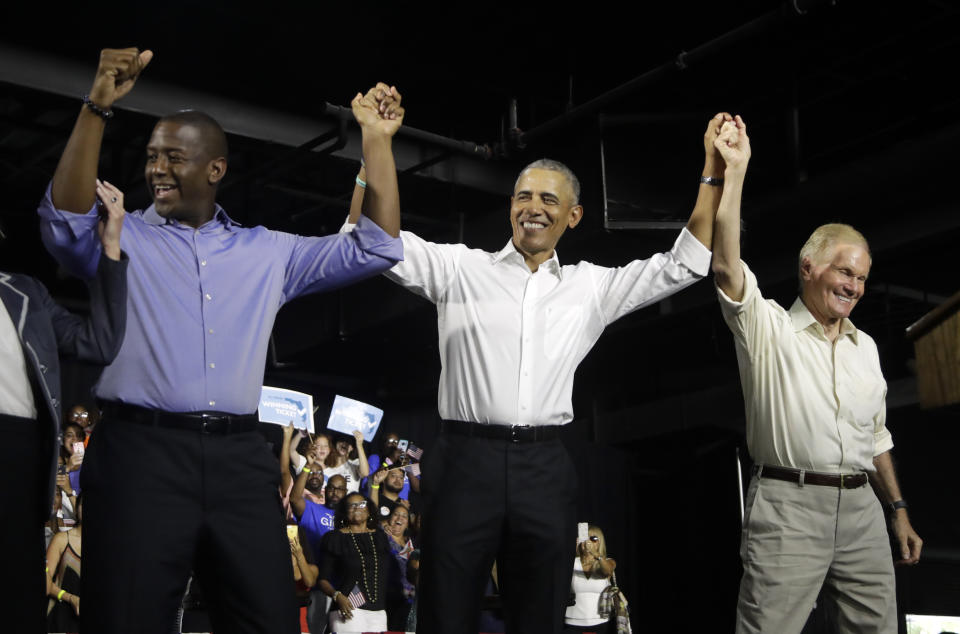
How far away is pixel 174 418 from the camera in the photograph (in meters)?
2.06

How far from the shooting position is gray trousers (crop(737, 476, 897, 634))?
2.82 metres

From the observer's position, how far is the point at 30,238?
10.1 meters

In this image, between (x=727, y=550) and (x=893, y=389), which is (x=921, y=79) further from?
(x=727, y=550)

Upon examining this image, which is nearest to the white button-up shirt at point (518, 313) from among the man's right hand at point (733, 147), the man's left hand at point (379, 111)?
the man's right hand at point (733, 147)

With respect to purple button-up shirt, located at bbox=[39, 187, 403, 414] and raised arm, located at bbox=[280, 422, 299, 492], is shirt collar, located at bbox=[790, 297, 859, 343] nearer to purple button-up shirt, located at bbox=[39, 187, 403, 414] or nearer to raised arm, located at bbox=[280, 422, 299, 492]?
purple button-up shirt, located at bbox=[39, 187, 403, 414]

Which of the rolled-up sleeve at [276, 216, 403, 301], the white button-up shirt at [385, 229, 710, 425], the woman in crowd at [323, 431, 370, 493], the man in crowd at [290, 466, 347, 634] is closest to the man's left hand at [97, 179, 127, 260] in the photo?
the rolled-up sleeve at [276, 216, 403, 301]

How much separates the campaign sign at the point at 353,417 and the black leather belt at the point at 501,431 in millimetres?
6116

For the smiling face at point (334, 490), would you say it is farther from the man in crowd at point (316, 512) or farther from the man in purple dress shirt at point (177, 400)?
the man in purple dress shirt at point (177, 400)

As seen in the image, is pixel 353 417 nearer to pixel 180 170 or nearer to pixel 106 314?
pixel 180 170

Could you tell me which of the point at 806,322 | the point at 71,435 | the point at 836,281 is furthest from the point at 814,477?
the point at 71,435

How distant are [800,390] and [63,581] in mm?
4498

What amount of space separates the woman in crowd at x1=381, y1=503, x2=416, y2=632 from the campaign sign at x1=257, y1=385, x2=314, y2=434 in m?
0.92

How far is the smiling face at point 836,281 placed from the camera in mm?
3105

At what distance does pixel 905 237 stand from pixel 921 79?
1078mm
